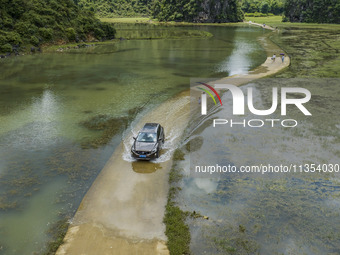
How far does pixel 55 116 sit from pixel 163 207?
71.1 feet

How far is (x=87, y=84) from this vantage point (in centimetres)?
4741

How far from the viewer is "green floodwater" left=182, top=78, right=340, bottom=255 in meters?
15.3

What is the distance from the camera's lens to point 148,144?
2338 cm

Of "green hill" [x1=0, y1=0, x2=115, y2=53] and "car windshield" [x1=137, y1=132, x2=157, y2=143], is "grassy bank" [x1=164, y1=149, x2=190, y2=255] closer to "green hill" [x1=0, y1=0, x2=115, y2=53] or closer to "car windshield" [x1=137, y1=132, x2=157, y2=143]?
"car windshield" [x1=137, y1=132, x2=157, y2=143]

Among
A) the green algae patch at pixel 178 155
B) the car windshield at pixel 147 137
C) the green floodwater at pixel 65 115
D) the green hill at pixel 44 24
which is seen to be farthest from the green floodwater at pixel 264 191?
the green hill at pixel 44 24

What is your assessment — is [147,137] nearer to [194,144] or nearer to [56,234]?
[194,144]

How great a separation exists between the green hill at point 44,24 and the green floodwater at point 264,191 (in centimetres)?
6690

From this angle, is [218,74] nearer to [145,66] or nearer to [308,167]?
[145,66]

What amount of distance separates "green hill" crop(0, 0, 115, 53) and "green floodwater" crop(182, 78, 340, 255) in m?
66.9

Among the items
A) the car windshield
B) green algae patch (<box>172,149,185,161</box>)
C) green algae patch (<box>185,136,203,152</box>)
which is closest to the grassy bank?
green algae patch (<box>172,149,185,161</box>)

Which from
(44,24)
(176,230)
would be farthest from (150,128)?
(44,24)

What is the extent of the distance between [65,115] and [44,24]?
216 feet

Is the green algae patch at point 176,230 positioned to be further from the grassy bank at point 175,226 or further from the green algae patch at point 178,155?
the green algae patch at point 178,155

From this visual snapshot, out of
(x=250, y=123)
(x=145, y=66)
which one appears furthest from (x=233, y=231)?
(x=145, y=66)
